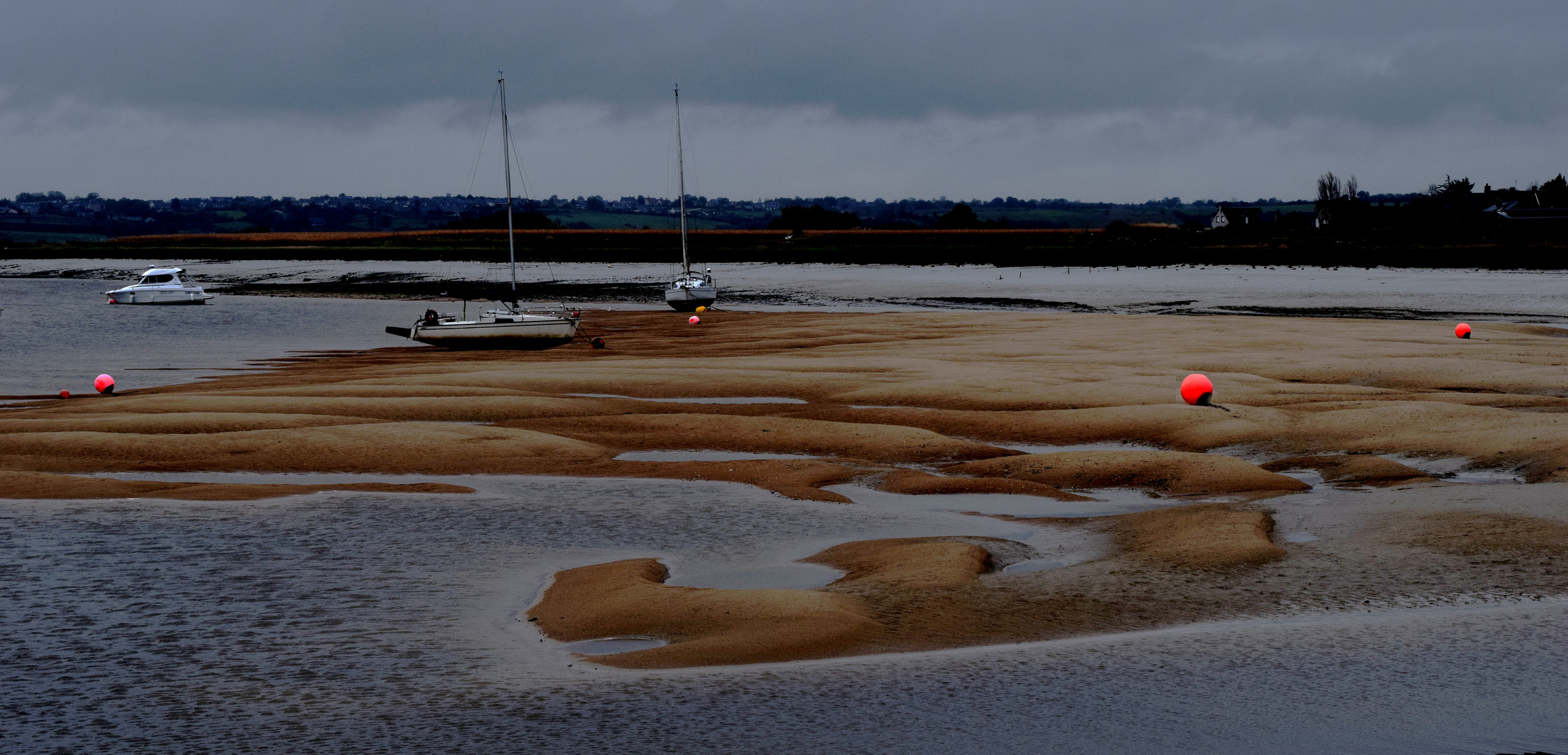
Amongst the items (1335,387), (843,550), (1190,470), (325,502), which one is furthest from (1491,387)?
(325,502)

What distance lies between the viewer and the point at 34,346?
172 ft

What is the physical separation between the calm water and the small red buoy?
1278 cm

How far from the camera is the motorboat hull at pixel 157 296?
86.4 metres

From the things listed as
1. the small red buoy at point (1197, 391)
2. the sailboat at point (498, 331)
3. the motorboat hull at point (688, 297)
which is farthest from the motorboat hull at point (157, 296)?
the small red buoy at point (1197, 391)

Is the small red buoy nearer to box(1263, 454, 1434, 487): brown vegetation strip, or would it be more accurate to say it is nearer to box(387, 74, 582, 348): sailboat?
box(1263, 454, 1434, 487): brown vegetation strip

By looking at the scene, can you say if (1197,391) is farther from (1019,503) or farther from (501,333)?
(501,333)

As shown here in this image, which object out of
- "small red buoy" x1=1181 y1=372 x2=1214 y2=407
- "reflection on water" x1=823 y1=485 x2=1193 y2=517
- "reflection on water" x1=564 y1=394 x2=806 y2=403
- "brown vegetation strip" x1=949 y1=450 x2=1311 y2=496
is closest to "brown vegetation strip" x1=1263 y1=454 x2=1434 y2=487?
"brown vegetation strip" x1=949 y1=450 x2=1311 y2=496

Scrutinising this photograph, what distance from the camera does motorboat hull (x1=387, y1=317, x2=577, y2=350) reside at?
150 feet

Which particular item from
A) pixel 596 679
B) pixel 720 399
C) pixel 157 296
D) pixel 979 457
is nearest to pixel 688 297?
pixel 157 296

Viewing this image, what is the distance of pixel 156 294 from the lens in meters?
86.6

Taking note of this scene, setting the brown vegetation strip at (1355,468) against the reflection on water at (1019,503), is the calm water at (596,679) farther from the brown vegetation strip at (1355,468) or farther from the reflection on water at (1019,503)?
the brown vegetation strip at (1355,468)

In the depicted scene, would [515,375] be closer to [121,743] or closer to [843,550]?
[843,550]

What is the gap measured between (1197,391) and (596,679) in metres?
17.1

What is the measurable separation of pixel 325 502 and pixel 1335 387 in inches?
767
